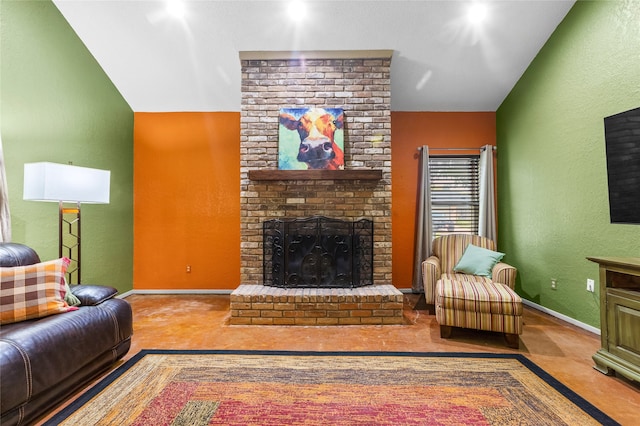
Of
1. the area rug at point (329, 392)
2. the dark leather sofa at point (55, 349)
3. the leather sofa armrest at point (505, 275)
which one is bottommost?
the area rug at point (329, 392)

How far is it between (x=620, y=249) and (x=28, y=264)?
179 inches

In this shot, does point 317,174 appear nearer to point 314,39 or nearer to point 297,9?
point 314,39

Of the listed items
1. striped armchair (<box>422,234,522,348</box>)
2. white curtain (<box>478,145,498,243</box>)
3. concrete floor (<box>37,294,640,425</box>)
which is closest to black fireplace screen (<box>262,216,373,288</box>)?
concrete floor (<box>37,294,640,425</box>)

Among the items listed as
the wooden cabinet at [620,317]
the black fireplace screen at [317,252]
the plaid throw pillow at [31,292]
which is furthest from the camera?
the black fireplace screen at [317,252]

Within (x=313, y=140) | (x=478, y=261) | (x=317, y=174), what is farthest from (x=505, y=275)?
(x=313, y=140)

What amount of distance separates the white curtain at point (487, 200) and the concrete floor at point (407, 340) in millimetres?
1200

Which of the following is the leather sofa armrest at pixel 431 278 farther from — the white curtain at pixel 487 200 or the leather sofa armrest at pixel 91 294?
the leather sofa armrest at pixel 91 294

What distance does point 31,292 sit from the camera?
1929mm

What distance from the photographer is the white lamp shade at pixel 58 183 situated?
8.16 feet

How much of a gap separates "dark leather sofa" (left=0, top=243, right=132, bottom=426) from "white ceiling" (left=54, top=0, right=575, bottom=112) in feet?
8.46

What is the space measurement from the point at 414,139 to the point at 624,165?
8.04ft

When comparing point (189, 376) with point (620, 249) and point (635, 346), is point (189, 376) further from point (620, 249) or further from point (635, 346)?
point (620, 249)

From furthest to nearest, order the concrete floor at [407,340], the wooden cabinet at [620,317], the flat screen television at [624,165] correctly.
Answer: the flat screen television at [624,165], the concrete floor at [407,340], the wooden cabinet at [620,317]

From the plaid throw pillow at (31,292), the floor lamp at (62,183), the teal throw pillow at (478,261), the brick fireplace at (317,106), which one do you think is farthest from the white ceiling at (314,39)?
the plaid throw pillow at (31,292)
